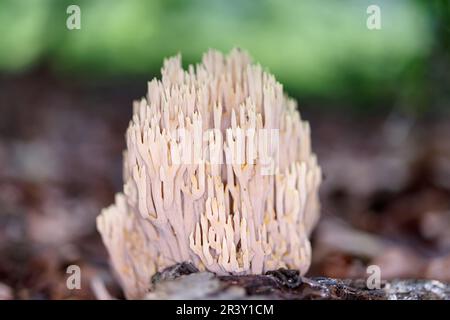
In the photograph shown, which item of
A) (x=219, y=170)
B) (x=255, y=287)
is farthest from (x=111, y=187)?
(x=255, y=287)

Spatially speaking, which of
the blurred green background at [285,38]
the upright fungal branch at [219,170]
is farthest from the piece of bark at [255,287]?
the blurred green background at [285,38]

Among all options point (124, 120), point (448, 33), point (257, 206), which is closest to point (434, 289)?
point (257, 206)

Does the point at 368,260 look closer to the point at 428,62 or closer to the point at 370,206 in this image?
the point at 370,206

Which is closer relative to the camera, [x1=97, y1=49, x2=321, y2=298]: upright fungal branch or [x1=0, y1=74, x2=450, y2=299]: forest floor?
[x1=97, y1=49, x2=321, y2=298]: upright fungal branch

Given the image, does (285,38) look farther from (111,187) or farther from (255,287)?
(255,287)

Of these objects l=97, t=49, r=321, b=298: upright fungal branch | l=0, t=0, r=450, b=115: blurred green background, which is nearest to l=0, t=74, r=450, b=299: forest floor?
l=0, t=0, r=450, b=115: blurred green background

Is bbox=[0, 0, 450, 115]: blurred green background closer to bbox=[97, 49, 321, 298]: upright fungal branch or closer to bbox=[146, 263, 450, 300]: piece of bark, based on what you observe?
bbox=[97, 49, 321, 298]: upright fungal branch

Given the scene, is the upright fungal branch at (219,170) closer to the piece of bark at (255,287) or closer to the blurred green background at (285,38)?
the piece of bark at (255,287)
